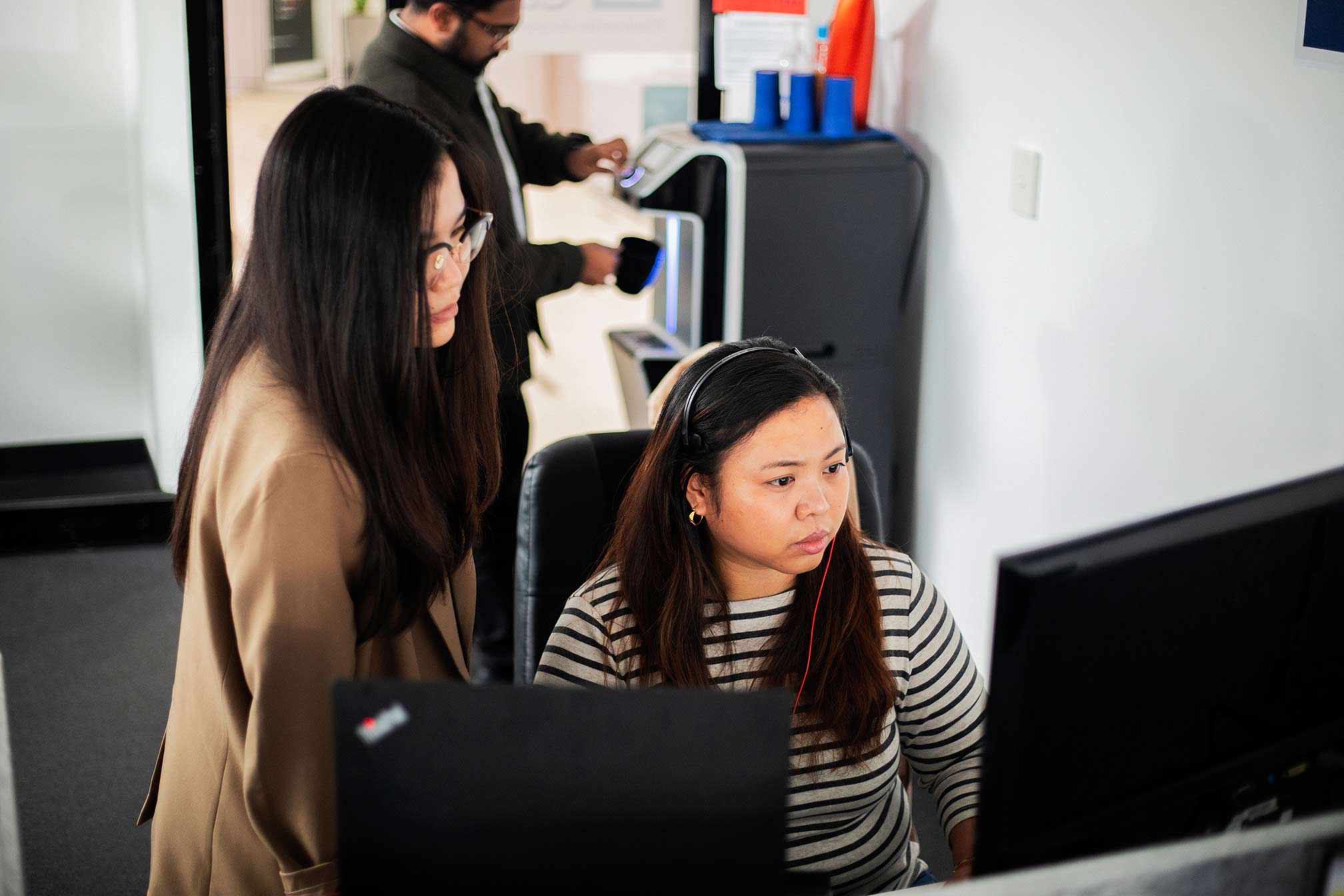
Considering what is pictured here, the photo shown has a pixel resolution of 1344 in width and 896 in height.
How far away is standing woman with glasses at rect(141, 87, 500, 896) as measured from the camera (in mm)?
1024

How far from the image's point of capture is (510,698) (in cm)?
75

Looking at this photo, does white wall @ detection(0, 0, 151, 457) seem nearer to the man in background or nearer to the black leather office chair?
the man in background

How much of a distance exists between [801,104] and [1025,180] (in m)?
0.65

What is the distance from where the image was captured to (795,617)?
4.40ft

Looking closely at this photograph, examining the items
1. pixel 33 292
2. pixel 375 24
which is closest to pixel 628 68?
pixel 375 24

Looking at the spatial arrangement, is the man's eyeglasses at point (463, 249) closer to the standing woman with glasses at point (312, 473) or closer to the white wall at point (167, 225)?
the standing woman with glasses at point (312, 473)

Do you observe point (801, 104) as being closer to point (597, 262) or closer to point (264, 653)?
point (597, 262)

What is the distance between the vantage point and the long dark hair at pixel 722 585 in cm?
130

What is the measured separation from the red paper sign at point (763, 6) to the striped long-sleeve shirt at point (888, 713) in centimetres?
180

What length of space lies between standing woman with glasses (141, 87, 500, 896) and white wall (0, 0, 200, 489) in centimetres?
213

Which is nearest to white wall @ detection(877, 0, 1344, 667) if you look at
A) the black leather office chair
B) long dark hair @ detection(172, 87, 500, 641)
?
the black leather office chair

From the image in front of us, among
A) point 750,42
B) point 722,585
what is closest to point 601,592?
point 722,585

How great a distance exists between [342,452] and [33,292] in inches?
105

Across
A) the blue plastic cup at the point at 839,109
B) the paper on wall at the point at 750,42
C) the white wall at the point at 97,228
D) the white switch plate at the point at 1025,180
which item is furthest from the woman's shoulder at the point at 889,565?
the white wall at the point at 97,228
